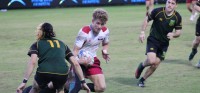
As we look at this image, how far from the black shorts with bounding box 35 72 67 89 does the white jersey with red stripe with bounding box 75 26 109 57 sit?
1.23 m

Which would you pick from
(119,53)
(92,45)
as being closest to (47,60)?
(92,45)

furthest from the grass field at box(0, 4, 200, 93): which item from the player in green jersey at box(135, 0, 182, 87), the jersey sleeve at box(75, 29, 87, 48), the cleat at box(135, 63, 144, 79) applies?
the jersey sleeve at box(75, 29, 87, 48)

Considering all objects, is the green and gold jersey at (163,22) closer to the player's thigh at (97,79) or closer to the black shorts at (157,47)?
the black shorts at (157,47)

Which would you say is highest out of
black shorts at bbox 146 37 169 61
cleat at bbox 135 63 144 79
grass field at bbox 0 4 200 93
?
black shorts at bbox 146 37 169 61

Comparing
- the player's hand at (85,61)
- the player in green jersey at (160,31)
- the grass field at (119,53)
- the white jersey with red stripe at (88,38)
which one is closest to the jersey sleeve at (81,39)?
the white jersey with red stripe at (88,38)

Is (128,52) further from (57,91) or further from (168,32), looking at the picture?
(57,91)

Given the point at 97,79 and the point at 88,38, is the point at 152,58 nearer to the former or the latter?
the point at 97,79

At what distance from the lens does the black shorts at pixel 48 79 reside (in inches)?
300

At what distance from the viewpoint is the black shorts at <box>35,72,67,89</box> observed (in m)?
7.62

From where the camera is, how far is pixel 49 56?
759cm

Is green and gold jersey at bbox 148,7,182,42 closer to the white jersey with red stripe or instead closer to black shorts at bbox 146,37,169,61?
black shorts at bbox 146,37,169,61

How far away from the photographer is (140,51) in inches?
602

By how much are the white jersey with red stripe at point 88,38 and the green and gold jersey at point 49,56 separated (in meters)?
1.19

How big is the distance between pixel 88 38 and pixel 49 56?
1478mm
